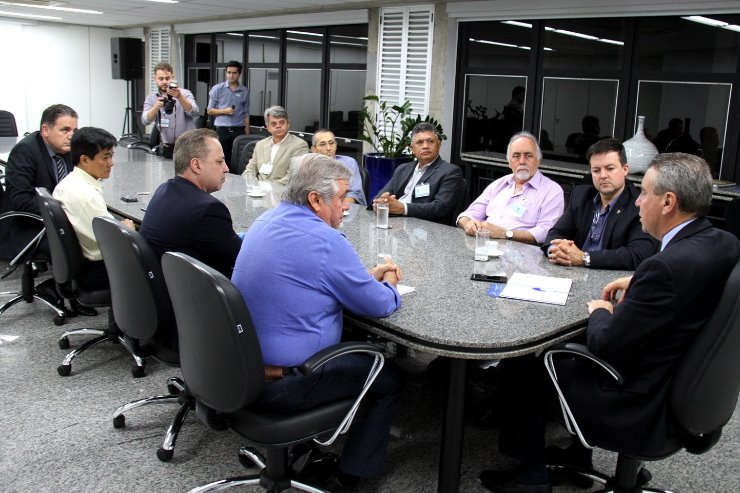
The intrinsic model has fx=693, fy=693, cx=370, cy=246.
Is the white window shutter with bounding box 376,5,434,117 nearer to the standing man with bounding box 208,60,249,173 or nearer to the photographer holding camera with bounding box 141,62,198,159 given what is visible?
the standing man with bounding box 208,60,249,173

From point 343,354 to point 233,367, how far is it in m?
0.34

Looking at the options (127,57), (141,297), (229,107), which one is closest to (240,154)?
(229,107)

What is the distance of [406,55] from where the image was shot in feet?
27.2

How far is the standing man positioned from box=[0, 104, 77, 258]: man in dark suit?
5093mm

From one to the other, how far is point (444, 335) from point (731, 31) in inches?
200

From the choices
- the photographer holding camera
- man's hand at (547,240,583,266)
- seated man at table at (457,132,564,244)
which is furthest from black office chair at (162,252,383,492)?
the photographer holding camera

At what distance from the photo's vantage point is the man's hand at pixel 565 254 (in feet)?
10.0

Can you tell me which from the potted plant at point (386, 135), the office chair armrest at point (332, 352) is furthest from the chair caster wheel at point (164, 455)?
the potted plant at point (386, 135)

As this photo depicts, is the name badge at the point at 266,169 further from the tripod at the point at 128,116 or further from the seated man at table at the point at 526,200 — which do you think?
the tripod at the point at 128,116

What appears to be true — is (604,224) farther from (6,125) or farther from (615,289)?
(6,125)

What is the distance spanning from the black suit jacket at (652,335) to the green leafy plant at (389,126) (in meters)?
5.53

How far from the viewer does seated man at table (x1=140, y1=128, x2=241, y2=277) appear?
107 inches

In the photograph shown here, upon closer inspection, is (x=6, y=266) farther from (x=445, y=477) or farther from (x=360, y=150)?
(x=360, y=150)

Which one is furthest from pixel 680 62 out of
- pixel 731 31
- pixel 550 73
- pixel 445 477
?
pixel 445 477
